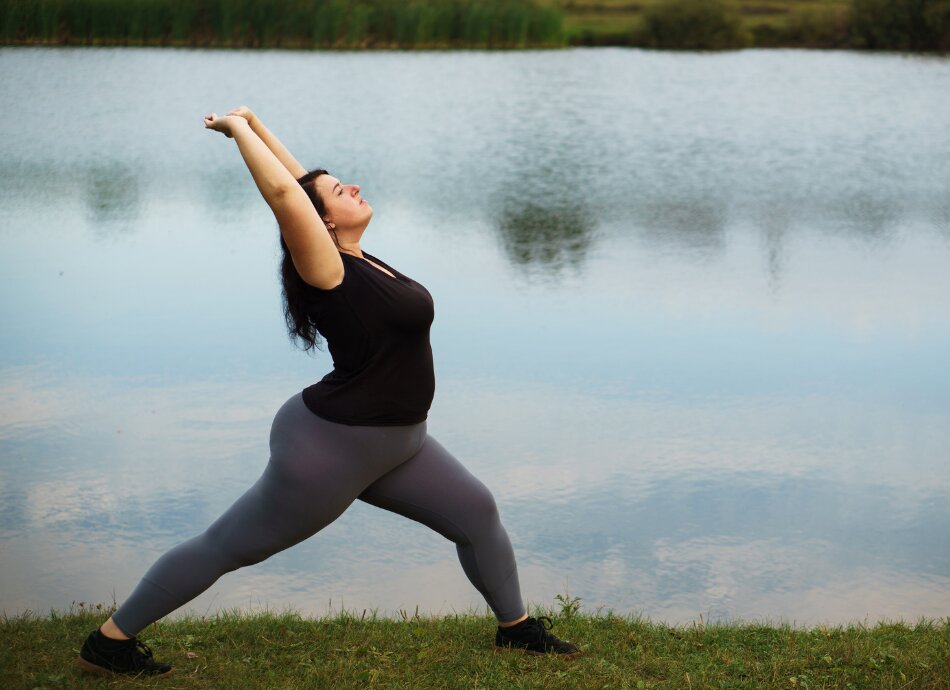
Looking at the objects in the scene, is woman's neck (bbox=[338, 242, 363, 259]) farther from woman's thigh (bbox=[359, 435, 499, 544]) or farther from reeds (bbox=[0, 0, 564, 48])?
reeds (bbox=[0, 0, 564, 48])

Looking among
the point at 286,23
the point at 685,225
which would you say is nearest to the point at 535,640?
the point at 685,225

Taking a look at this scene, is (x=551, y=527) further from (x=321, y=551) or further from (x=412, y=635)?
(x=412, y=635)

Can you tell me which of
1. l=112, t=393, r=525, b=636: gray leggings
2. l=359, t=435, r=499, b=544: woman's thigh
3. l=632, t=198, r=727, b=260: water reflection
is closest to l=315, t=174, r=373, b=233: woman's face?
l=112, t=393, r=525, b=636: gray leggings

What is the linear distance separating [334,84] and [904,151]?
25.8 ft

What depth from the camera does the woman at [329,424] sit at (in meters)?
3.07

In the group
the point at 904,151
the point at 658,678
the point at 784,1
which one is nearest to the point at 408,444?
the point at 658,678

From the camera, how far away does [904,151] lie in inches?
564

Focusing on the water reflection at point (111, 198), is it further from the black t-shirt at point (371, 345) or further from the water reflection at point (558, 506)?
the black t-shirt at point (371, 345)

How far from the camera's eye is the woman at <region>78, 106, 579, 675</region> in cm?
307

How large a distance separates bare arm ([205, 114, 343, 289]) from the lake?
1.37 metres

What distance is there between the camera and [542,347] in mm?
7098

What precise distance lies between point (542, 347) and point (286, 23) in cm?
1560

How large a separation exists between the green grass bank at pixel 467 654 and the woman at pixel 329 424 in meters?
0.23

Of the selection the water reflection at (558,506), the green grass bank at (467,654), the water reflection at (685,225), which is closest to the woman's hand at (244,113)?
the green grass bank at (467,654)
